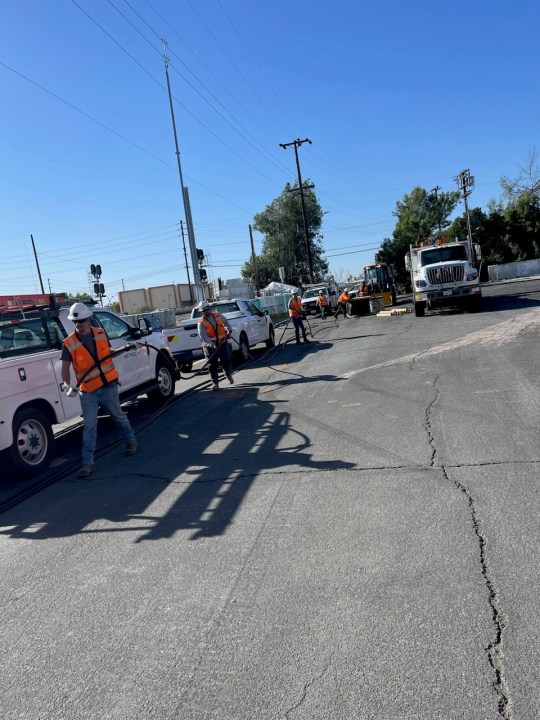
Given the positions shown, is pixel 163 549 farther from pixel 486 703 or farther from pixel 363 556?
pixel 486 703

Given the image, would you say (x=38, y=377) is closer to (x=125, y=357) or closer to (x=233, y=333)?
(x=125, y=357)

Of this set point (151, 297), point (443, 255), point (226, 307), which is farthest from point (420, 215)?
point (226, 307)

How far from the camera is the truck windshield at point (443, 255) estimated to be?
2364 centimetres

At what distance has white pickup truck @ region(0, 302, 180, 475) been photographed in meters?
6.61

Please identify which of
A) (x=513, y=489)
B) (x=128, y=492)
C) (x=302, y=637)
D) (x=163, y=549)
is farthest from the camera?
(x=128, y=492)

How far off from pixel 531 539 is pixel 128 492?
3742 mm

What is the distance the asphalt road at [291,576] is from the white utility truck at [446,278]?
49.9 feet

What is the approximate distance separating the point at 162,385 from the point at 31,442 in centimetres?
428

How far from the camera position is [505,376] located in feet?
31.5

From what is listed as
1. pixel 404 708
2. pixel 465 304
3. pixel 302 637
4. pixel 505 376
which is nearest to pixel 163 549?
pixel 302 637

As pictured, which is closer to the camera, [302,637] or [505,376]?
[302,637]

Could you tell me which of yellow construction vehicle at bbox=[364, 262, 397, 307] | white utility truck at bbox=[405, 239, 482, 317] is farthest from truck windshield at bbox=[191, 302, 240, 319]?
yellow construction vehicle at bbox=[364, 262, 397, 307]

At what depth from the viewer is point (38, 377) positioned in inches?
282

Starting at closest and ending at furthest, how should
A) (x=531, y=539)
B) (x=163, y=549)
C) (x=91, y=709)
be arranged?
(x=91, y=709)
(x=531, y=539)
(x=163, y=549)
